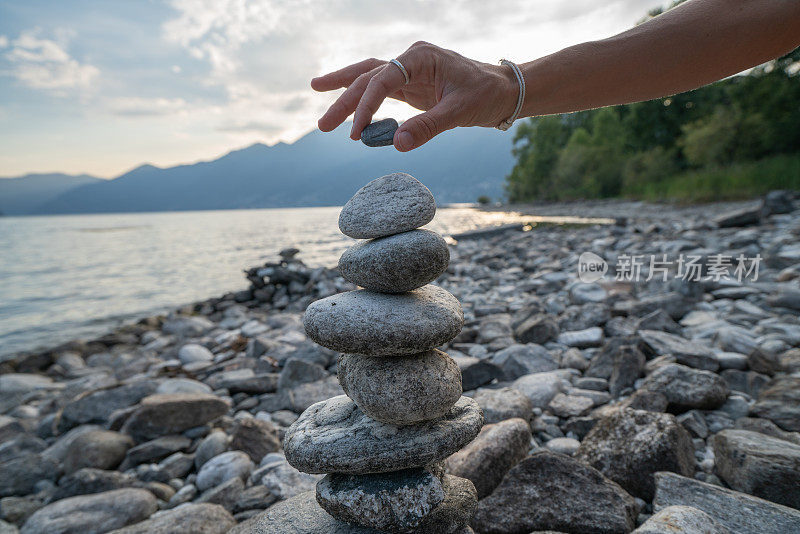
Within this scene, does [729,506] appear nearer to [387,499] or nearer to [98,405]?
[387,499]

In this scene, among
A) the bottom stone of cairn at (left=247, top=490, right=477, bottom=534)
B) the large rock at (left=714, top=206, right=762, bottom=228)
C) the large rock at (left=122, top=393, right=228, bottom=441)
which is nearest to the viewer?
the bottom stone of cairn at (left=247, top=490, right=477, bottom=534)

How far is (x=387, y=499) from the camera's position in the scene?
218 cm

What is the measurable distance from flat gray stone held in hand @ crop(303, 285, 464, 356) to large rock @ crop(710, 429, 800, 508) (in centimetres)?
202

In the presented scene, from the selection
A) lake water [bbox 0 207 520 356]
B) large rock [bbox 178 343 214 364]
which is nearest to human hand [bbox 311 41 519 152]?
large rock [bbox 178 343 214 364]

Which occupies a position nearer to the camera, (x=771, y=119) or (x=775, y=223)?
(x=775, y=223)

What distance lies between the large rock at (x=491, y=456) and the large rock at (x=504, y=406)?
0.43 metres

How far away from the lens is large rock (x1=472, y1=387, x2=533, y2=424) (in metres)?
3.69

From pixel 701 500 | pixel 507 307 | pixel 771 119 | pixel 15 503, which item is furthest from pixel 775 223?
pixel 771 119

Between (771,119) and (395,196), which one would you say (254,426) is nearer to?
(395,196)

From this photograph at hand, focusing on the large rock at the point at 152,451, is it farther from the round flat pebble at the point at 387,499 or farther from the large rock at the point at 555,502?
the large rock at the point at 555,502

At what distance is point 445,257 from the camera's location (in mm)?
2352

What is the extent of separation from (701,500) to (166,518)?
3.35m

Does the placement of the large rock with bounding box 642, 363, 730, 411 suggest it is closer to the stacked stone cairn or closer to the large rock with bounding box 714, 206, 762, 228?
the stacked stone cairn

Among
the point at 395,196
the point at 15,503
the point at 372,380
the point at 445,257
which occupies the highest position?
the point at 395,196
